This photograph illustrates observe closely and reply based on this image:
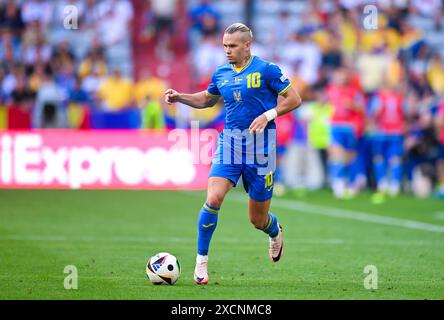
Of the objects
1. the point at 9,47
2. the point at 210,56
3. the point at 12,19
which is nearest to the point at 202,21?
the point at 210,56

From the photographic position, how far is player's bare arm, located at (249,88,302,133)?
906cm

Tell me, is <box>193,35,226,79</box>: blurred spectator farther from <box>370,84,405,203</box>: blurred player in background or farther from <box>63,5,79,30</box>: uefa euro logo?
<box>370,84,405,203</box>: blurred player in background

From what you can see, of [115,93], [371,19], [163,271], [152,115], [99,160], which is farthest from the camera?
[115,93]

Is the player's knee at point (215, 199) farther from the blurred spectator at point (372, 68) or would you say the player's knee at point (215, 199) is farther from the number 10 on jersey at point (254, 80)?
the blurred spectator at point (372, 68)

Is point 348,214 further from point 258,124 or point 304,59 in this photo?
point 258,124

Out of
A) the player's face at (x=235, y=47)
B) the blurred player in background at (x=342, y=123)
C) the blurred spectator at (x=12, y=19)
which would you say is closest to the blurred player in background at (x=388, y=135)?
the blurred player in background at (x=342, y=123)

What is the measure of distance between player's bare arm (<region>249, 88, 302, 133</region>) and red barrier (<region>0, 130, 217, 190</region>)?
1188 cm

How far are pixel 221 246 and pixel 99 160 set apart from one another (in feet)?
29.3

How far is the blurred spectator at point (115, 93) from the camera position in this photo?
24500mm

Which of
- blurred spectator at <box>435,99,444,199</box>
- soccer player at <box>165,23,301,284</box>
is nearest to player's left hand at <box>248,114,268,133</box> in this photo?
soccer player at <box>165,23,301,284</box>

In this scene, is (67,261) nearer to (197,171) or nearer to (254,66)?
(254,66)

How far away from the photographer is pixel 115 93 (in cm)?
2458
